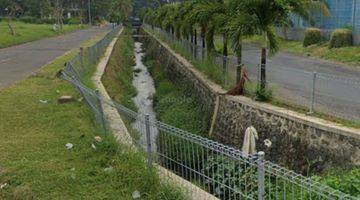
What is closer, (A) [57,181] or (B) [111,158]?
(A) [57,181]

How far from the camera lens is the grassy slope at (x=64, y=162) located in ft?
22.5

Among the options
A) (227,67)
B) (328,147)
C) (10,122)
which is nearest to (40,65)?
(227,67)

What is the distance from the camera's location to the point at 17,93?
50.2ft

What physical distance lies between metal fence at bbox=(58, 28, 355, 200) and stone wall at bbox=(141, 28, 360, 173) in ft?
6.65

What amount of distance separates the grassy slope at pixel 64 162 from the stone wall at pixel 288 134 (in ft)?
13.8

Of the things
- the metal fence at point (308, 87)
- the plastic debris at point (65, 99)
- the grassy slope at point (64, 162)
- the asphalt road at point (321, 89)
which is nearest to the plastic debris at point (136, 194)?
the grassy slope at point (64, 162)

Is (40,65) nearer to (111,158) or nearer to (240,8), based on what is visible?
(240,8)

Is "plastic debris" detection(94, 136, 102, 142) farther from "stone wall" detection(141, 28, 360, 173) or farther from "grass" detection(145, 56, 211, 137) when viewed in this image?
"grass" detection(145, 56, 211, 137)

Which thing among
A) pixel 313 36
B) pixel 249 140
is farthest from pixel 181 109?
pixel 313 36

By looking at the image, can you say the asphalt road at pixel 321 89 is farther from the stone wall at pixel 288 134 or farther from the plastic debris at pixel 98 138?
the plastic debris at pixel 98 138

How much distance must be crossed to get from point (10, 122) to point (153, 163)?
17.5 ft

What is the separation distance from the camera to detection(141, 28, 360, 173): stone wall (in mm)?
9320

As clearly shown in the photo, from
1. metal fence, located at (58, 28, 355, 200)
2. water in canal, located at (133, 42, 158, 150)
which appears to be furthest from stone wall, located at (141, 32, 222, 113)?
metal fence, located at (58, 28, 355, 200)

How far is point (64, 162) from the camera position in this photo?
8031 mm
